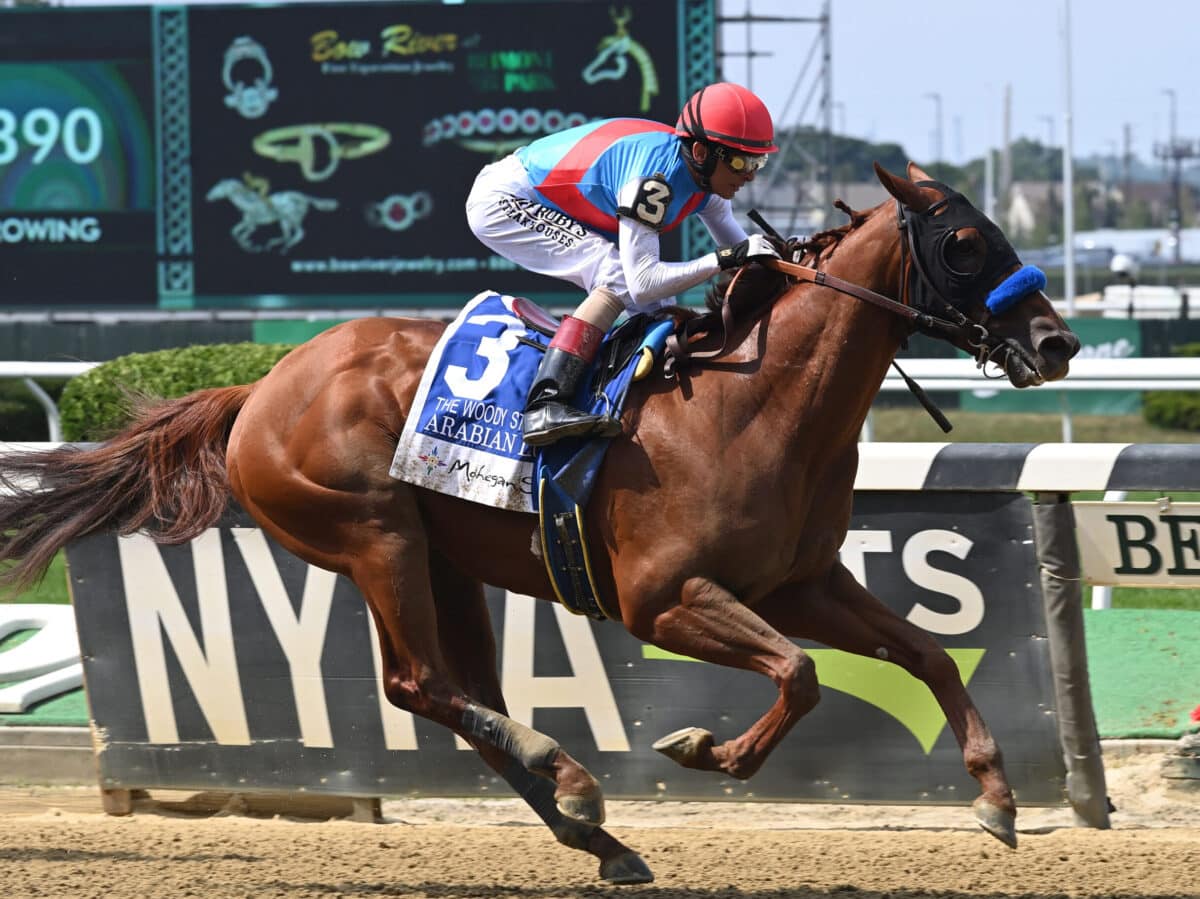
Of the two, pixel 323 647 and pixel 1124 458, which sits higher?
pixel 1124 458

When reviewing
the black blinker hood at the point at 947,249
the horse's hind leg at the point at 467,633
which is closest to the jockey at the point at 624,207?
the black blinker hood at the point at 947,249

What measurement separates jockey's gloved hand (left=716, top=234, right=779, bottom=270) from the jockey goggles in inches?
6.1

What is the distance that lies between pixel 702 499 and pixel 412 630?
2.68 ft

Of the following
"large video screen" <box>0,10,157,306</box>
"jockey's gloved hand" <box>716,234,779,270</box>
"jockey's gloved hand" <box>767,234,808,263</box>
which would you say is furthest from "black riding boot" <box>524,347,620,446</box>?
"large video screen" <box>0,10,157,306</box>

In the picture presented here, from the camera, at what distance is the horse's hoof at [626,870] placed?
383 centimetres

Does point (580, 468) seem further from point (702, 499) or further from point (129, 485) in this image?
point (129, 485)

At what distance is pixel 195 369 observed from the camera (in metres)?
7.45

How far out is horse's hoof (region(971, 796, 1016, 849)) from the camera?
11.5 ft

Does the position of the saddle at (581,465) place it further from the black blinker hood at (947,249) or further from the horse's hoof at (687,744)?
the black blinker hood at (947,249)

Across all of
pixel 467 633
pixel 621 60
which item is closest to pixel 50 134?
pixel 621 60

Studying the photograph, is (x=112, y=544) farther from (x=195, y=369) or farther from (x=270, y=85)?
(x=270, y=85)

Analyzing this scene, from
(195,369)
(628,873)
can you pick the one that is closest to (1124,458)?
(628,873)

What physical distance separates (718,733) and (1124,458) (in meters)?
1.30

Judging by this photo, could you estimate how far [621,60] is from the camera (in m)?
13.5
